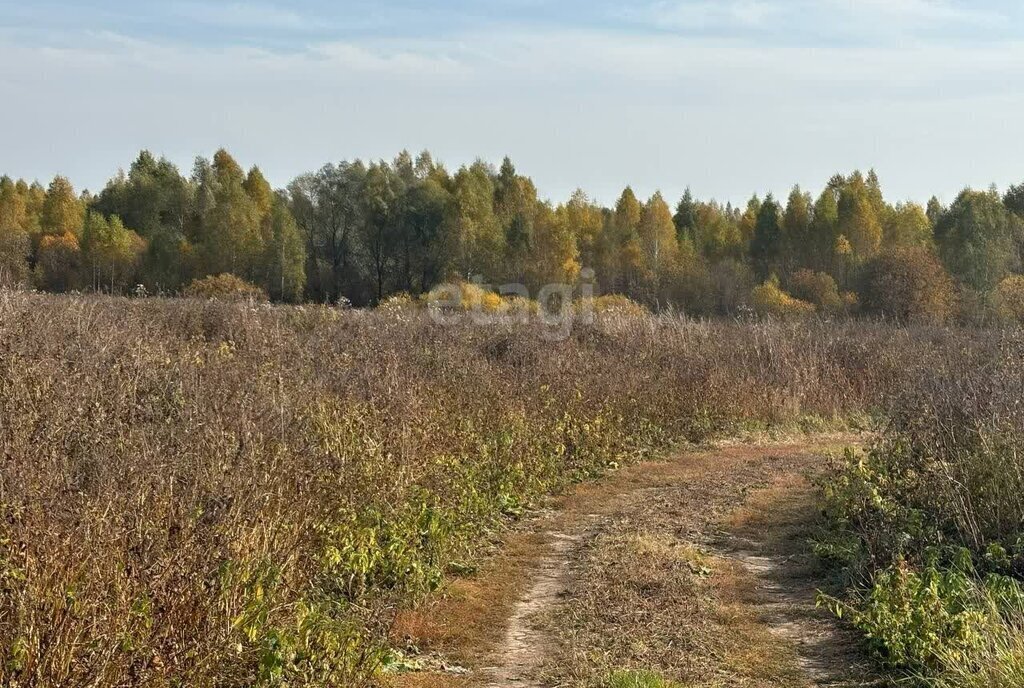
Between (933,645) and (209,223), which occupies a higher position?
(209,223)

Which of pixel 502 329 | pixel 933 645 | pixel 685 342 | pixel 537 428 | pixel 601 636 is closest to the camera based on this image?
pixel 933 645

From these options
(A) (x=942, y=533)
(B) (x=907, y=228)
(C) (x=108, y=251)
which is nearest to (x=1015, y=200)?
(B) (x=907, y=228)

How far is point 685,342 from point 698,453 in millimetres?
4375

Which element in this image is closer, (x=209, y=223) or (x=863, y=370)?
(x=863, y=370)

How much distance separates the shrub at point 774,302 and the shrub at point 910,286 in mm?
2849

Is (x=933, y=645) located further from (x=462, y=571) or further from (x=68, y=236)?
(x=68, y=236)

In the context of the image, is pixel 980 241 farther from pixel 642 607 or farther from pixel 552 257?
pixel 642 607

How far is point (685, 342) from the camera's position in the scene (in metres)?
18.8

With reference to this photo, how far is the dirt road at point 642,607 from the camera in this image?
6195 millimetres

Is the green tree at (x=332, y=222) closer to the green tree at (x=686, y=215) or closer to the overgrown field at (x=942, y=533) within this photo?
the green tree at (x=686, y=215)

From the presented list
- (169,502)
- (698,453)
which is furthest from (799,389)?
(169,502)

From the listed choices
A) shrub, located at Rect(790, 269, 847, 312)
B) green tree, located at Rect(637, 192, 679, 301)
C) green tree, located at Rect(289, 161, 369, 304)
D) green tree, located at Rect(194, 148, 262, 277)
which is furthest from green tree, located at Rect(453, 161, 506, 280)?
shrub, located at Rect(790, 269, 847, 312)

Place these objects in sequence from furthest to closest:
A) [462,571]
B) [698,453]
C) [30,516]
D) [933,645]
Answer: [698,453] → [462,571] → [933,645] → [30,516]

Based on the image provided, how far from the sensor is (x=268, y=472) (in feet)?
20.9
